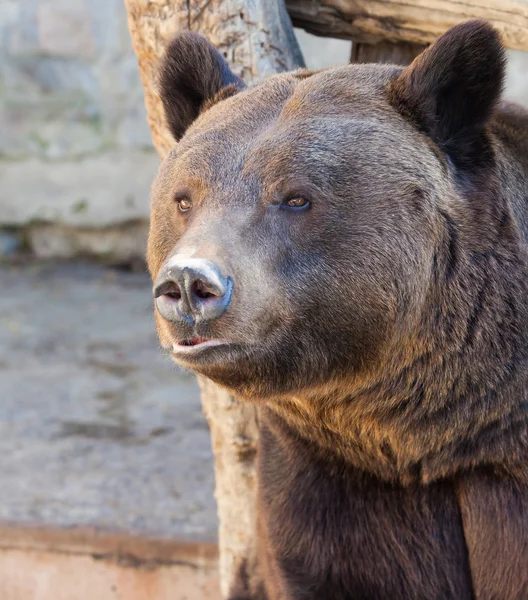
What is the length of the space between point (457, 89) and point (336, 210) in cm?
50

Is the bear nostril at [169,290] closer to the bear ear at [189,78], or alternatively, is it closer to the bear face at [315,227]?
the bear face at [315,227]

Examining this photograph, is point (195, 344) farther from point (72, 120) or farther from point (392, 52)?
point (72, 120)

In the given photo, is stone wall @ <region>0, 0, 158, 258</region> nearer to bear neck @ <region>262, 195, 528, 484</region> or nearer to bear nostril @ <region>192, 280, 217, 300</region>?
bear neck @ <region>262, 195, 528, 484</region>

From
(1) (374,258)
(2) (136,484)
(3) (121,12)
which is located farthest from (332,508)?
(3) (121,12)

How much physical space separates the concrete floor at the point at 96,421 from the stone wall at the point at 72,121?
29.2 inches

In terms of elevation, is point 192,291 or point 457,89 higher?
point 457,89

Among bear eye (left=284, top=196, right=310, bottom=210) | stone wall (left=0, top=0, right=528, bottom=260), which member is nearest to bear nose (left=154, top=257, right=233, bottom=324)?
bear eye (left=284, top=196, right=310, bottom=210)

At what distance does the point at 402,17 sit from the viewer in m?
3.50

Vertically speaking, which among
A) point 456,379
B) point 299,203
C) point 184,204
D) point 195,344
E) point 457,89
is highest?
point 457,89

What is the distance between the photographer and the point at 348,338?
2.65 metres

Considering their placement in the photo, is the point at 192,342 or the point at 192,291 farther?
the point at 192,342

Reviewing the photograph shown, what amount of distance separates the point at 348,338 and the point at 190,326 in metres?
0.49

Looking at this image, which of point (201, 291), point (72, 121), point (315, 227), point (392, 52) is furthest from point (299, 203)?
point (72, 121)

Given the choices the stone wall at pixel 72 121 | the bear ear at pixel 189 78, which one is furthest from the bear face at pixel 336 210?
the stone wall at pixel 72 121
